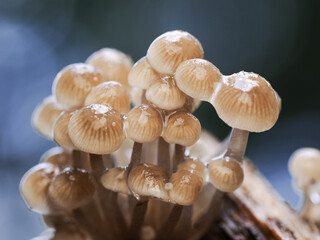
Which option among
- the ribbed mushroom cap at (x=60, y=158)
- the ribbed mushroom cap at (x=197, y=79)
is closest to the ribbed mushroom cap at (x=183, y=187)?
the ribbed mushroom cap at (x=197, y=79)

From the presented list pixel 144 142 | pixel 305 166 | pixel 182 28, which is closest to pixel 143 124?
pixel 144 142

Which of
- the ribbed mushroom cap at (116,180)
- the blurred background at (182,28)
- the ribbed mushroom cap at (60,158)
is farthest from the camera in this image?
the blurred background at (182,28)

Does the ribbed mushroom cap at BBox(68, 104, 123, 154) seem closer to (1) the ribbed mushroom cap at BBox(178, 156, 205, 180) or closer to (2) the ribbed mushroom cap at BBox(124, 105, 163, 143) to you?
(2) the ribbed mushroom cap at BBox(124, 105, 163, 143)

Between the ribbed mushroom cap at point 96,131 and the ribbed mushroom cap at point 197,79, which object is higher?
the ribbed mushroom cap at point 197,79

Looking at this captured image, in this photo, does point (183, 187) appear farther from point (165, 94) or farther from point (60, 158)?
point (60, 158)

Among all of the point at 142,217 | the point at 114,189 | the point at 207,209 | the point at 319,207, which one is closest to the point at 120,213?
the point at 142,217

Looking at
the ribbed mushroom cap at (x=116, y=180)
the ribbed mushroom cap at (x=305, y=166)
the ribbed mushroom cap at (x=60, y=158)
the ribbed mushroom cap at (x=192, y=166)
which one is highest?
the ribbed mushroom cap at (x=192, y=166)

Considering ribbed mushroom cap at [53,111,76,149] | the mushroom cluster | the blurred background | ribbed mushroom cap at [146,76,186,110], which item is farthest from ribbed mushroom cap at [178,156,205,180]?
the blurred background

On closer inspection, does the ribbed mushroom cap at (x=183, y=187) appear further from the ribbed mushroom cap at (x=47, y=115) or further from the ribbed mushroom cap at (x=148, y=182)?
the ribbed mushroom cap at (x=47, y=115)
